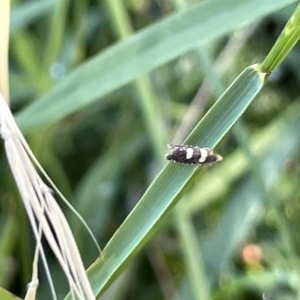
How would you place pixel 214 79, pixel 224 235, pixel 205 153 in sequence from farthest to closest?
pixel 224 235
pixel 214 79
pixel 205 153

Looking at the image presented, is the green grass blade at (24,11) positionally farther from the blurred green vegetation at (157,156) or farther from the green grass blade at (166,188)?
the green grass blade at (166,188)

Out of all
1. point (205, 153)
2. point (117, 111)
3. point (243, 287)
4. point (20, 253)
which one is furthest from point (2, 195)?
point (205, 153)

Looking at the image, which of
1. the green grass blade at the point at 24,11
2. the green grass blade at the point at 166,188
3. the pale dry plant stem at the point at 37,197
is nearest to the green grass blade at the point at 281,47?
the green grass blade at the point at 166,188

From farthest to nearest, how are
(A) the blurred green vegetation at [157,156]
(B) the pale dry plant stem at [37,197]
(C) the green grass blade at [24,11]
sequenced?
(C) the green grass blade at [24,11] → (A) the blurred green vegetation at [157,156] → (B) the pale dry plant stem at [37,197]

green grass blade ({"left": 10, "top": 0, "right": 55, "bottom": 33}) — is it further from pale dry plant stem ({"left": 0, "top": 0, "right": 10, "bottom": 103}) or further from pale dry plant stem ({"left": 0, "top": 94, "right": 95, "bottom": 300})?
pale dry plant stem ({"left": 0, "top": 94, "right": 95, "bottom": 300})

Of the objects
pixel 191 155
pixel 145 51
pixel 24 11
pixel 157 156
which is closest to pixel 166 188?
pixel 191 155

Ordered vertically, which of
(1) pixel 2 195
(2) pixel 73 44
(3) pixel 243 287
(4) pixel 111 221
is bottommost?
(3) pixel 243 287

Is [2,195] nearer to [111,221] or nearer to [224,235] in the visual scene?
[111,221]

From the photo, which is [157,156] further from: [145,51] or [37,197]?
[37,197]

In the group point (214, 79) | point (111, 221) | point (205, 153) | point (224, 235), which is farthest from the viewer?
point (111, 221)
